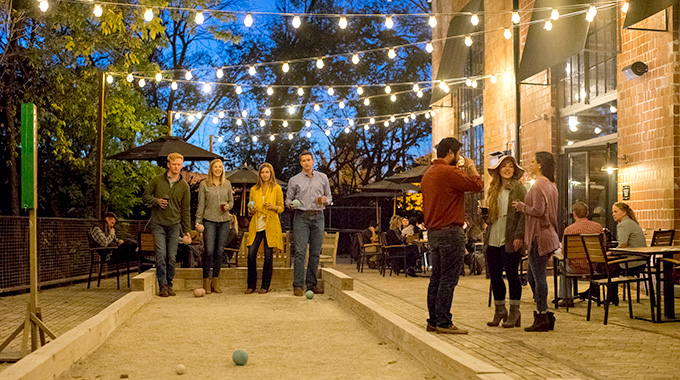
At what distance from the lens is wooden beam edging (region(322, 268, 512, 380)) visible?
4.31 meters

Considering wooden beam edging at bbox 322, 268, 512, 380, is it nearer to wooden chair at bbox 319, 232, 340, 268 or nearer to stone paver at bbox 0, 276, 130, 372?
stone paver at bbox 0, 276, 130, 372

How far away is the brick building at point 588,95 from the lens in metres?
11.4

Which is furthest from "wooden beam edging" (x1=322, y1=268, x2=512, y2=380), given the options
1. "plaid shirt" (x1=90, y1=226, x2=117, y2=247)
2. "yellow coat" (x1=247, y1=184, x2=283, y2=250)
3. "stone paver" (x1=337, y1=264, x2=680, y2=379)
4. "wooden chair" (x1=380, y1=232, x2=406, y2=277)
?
"wooden chair" (x1=380, y1=232, x2=406, y2=277)

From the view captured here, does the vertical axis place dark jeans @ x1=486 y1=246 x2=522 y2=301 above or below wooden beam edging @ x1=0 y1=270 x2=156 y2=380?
above

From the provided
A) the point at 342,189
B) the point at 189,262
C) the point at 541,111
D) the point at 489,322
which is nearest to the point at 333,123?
the point at 342,189

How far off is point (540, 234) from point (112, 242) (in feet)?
25.7

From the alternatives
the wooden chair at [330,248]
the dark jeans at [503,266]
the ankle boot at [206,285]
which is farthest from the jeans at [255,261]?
the dark jeans at [503,266]

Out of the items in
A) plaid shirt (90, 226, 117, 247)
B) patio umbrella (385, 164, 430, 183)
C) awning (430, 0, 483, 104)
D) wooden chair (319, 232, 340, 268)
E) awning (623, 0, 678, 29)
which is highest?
awning (430, 0, 483, 104)

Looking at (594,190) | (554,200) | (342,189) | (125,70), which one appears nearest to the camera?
(554,200)

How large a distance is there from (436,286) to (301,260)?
3.50 metres

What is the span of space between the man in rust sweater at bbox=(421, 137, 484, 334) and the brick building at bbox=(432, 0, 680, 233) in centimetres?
596

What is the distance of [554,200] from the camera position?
23.4 ft

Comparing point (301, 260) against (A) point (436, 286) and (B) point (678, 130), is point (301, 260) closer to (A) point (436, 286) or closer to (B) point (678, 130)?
(A) point (436, 286)

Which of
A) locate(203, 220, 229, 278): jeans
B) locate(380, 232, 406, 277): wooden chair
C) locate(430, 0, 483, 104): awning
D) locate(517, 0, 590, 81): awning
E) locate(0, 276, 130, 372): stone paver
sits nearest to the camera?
locate(0, 276, 130, 372): stone paver
